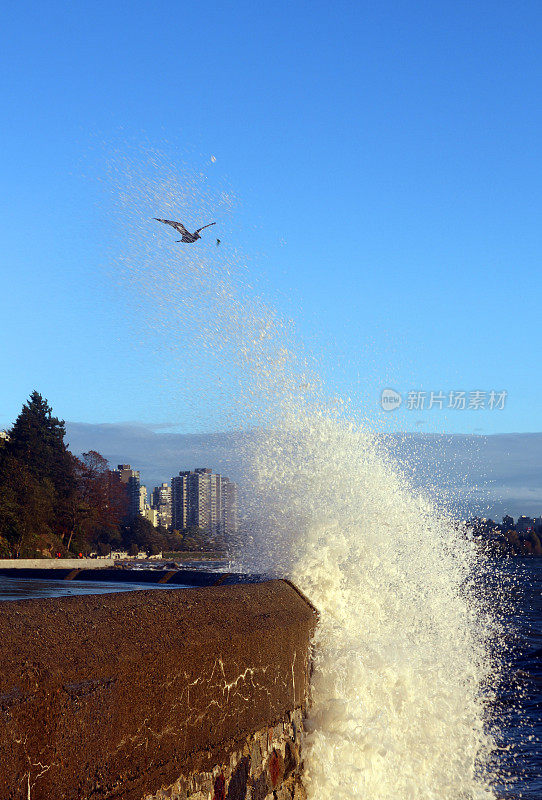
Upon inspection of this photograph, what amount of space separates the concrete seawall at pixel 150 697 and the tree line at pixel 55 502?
58.9 feet

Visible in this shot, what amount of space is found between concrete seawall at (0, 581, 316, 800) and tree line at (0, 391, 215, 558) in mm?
17961

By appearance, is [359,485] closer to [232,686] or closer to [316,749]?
[316,749]

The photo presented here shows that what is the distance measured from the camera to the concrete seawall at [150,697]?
2527mm

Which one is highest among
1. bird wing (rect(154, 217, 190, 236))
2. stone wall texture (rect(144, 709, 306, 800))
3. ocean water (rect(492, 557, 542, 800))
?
bird wing (rect(154, 217, 190, 236))

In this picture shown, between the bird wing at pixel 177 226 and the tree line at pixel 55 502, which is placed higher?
the bird wing at pixel 177 226

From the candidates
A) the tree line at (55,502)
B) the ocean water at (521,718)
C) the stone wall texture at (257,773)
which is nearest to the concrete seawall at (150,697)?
the stone wall texture at (257,773)

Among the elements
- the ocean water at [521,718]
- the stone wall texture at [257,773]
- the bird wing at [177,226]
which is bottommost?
the ocean water at [521,718]

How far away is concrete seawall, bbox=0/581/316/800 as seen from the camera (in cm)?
253

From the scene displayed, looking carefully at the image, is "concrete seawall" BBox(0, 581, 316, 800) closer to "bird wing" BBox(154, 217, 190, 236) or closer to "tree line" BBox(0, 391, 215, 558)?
"bird wing" BBox(154, 217, 190, 236)

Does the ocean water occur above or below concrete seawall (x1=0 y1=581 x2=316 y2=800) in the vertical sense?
below

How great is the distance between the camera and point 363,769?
4570mm

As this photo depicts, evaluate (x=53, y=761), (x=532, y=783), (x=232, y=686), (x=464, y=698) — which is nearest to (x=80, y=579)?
(x=464, y=698)

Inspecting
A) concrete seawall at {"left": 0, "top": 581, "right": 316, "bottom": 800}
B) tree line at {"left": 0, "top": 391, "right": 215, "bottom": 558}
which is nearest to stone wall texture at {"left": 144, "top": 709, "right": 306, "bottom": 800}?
concrete seawall at {"left": 0, "top": 581, "right": 316, "bottom": 800}

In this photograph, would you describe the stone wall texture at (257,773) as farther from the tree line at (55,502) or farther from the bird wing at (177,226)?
the tree line at (55,502)
